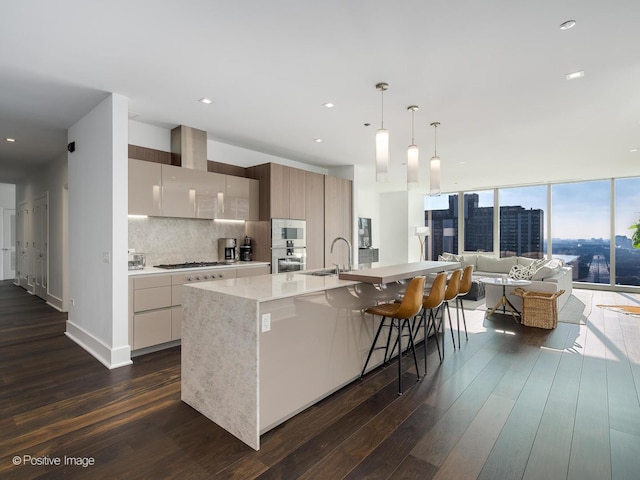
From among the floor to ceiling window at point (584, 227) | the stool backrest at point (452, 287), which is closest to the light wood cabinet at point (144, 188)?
the stool backrest at point (452, 287)

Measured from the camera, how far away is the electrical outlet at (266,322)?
2062mm

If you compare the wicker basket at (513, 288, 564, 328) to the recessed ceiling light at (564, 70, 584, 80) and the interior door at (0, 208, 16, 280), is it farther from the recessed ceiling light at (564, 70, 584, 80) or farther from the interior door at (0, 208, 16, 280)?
the interior door at (0, 208, 16, 280)

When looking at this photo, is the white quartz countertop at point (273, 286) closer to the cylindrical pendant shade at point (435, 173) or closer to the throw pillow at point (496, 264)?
the cylindrical pendant shade at point (435, 173)

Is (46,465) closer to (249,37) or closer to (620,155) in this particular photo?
(249,37)

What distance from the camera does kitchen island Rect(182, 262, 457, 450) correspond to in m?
2.07

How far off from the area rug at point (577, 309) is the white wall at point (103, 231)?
602cm

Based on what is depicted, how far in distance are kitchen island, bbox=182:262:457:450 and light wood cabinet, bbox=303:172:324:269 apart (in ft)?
9.47

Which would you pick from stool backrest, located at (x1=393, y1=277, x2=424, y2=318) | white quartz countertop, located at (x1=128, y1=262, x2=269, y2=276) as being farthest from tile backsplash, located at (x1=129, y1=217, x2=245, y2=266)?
stool backrest, located at (x1=393, y1=277, x2=424, y2=318)

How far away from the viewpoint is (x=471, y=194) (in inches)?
398

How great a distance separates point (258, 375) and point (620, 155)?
7.11 metres

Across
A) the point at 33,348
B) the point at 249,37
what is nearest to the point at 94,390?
the point at 33,348

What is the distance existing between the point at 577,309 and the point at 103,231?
7328 mm

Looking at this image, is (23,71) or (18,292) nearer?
(23,71)

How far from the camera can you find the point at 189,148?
14.4 feet
